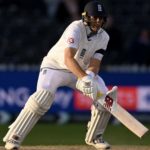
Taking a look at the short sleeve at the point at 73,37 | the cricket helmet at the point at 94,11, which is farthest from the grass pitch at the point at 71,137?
the cricket helmet at the point at 94,11

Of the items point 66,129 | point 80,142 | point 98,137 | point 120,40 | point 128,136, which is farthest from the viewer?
point 120,40

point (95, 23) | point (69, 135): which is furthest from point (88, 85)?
point (69, 135)

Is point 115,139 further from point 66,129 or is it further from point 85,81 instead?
point 85,81

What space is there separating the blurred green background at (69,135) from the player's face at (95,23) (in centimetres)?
258

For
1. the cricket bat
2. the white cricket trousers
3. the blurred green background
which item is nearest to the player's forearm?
the white cricket trousers

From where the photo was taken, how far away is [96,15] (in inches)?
408

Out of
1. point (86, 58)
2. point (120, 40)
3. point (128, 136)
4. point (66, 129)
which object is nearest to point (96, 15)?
point (86, 58)

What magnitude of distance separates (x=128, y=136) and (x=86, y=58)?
390 centimetres

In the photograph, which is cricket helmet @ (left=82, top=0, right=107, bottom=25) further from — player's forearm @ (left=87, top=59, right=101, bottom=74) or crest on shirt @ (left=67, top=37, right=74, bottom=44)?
player's forearm @ (left=87, top=59, right=101, bottom=74)

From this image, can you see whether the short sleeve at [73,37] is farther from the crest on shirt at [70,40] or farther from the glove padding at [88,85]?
the glove padding at [88,85]

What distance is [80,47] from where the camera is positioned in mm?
10570

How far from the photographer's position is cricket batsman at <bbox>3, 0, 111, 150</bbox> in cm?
1022

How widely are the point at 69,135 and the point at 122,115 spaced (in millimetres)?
4222

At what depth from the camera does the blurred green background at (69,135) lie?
13055 millimetres
